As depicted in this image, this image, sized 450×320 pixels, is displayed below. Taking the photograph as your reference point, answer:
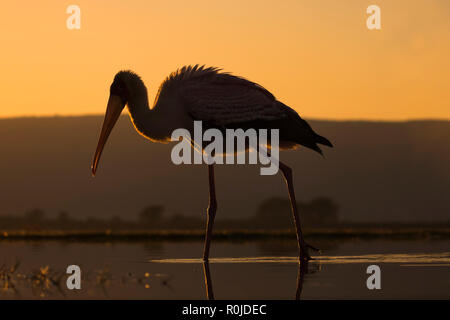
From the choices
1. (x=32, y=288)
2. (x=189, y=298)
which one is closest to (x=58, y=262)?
(x=32, y=288)

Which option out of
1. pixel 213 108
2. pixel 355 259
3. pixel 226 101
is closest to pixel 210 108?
pixel 213 108

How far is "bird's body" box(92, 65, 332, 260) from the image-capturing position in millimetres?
12031

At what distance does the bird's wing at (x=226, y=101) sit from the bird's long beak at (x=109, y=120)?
3.57 feet

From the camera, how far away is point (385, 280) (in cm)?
904

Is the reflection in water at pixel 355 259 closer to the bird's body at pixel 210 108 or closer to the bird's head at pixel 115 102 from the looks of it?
the bird's body at pixel 210 108

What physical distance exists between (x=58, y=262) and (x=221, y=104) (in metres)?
3.05

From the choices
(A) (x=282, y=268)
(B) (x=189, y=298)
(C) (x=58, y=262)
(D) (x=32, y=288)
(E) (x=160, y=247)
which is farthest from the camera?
(E) (x=160, y=247)

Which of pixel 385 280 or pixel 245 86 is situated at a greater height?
pixel 245 86

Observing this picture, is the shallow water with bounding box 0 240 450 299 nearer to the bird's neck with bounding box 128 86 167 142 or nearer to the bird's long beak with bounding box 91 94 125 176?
the bird's long beak with bounding box 91 94 125 176

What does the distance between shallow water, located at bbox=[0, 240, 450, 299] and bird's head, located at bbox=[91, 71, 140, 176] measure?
5.25 feet
